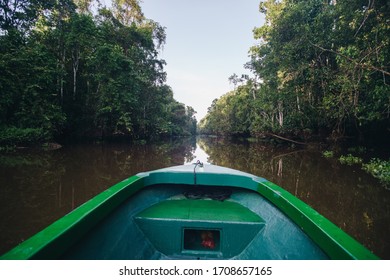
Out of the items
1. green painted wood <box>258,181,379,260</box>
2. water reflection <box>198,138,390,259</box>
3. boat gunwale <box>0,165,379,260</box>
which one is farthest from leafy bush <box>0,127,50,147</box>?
green painted wood <box>258,181,379,260</box>

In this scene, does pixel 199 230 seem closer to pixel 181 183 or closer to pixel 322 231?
pixel 181 183

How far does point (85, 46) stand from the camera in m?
15.1

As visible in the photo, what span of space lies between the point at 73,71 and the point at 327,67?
17909 mm

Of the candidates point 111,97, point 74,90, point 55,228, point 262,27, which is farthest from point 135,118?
point 55,228

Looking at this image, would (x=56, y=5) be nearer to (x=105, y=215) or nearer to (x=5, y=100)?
(x=5, y=100)

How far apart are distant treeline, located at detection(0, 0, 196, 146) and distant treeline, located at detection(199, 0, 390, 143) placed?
37.4 ft

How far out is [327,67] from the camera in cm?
867

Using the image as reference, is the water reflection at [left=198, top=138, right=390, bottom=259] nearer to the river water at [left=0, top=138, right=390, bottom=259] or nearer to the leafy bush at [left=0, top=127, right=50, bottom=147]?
the river water at [left=0, top=138, right=390, bottom=259]

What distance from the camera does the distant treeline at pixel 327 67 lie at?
601 centimetres

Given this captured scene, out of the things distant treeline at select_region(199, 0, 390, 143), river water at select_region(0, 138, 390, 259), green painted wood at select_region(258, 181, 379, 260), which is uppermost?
distant treeline at select_region(199, 0, 390, 143)

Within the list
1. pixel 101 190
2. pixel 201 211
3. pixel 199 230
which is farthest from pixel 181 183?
pixel 101 190

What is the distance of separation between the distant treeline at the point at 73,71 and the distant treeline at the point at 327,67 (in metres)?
11.4

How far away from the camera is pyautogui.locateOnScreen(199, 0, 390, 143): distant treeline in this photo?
6015mm

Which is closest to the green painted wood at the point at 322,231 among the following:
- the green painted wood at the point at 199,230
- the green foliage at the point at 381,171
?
the green painted wood at the point at 199,230
